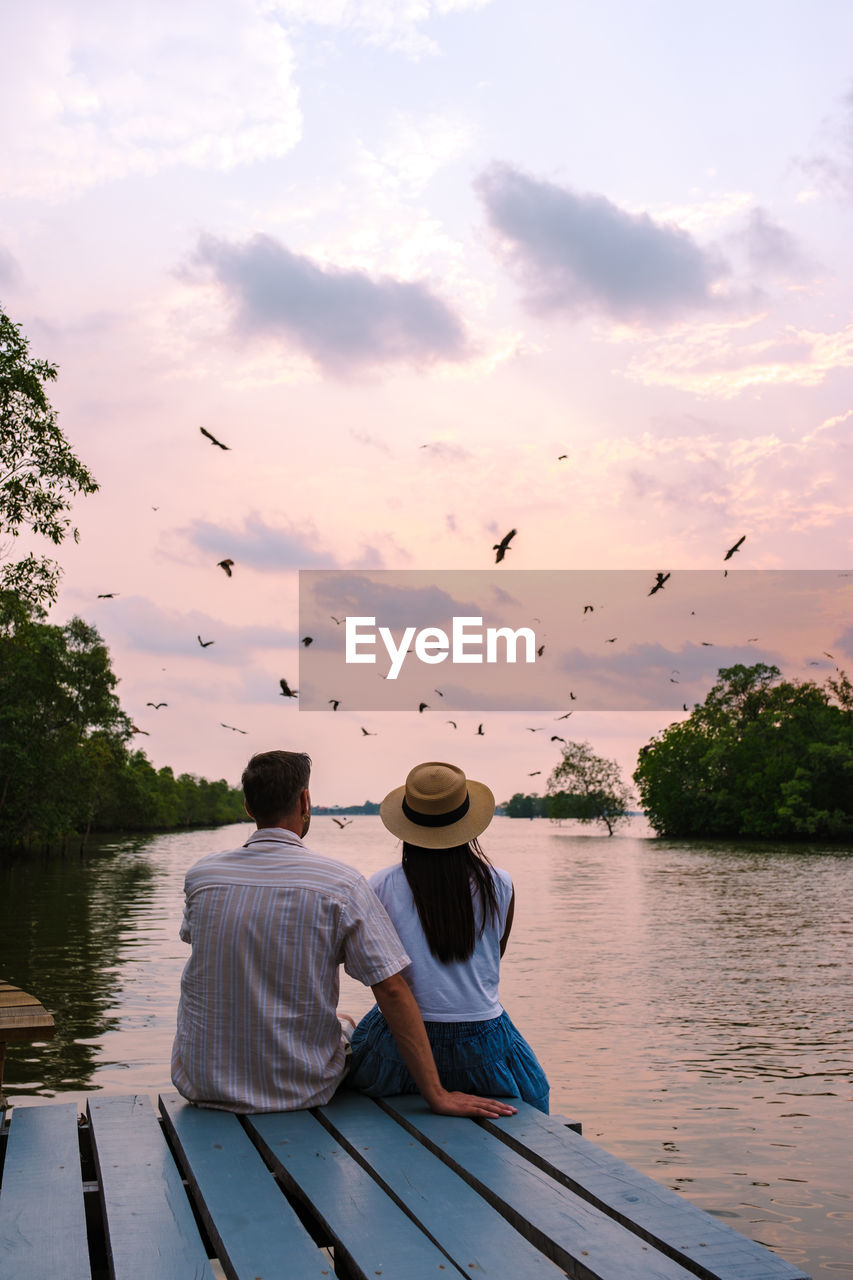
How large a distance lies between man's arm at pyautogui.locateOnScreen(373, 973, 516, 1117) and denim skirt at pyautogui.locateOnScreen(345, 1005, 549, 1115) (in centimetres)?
31

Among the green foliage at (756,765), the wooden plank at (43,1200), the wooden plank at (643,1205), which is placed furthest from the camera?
the green foliage at (756,765)

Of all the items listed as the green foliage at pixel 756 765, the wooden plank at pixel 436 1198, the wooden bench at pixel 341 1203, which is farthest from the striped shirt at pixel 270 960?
the green foliage at pixel 756 765

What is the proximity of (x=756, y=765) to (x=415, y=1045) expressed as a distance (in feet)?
315

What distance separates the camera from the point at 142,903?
30609 mm

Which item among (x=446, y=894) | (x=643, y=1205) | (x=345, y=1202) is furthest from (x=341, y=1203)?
(x=446, y=894)

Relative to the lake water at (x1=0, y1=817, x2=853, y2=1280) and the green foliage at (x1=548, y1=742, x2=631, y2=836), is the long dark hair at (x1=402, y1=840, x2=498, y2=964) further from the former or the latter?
the green foliage at (x1=548, y1=742, x2=631, y2=836)

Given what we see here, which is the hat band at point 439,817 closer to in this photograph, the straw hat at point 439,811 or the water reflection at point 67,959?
the straw hat at point 439,811

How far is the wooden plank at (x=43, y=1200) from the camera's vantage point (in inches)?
106

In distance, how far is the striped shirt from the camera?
12.5 ft

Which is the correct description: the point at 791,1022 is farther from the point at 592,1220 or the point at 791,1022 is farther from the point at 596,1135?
the point at 592,1220

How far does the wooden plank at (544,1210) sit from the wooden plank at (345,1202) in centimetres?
26

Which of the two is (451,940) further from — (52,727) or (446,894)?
(52,727)

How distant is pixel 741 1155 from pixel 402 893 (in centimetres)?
509

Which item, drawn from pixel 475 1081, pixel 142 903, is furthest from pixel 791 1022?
pixel 142 903
